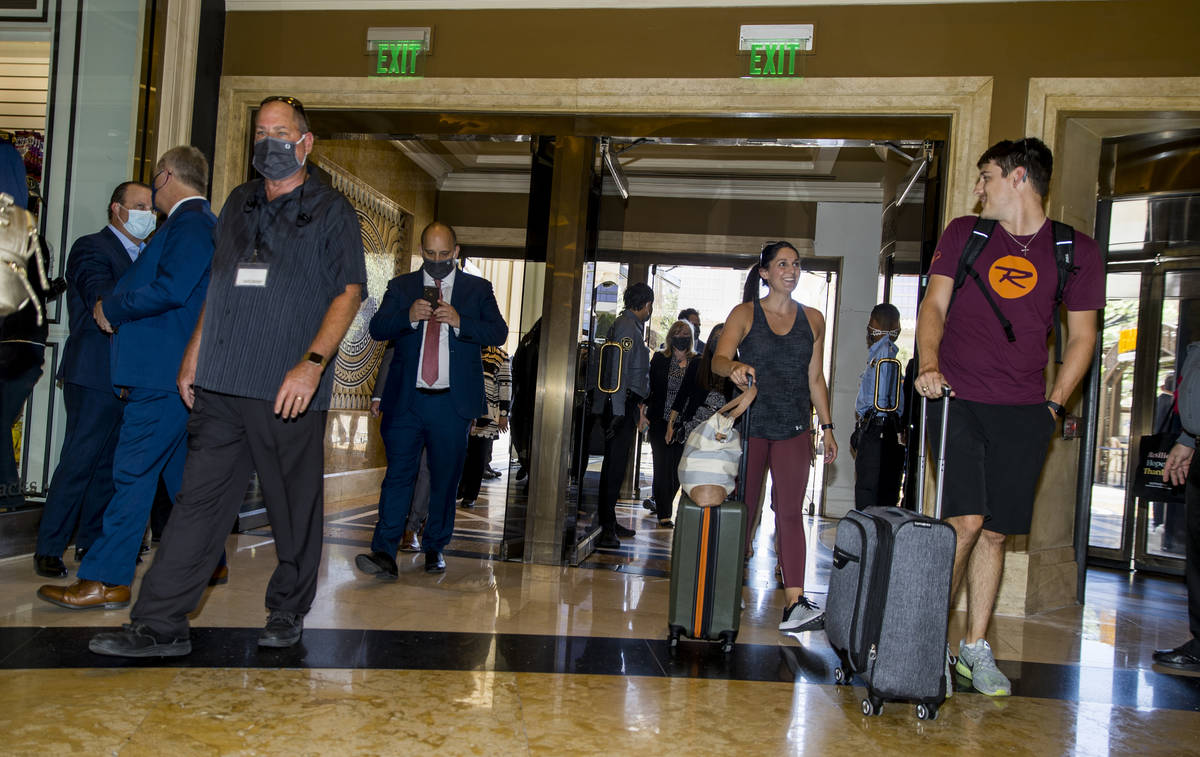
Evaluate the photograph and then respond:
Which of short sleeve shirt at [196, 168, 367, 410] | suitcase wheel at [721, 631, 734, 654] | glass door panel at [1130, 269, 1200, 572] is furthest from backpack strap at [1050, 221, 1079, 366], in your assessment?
A: glass door panel at [1130, 269, 1200, 572]

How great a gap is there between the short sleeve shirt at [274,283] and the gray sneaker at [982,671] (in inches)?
84.3

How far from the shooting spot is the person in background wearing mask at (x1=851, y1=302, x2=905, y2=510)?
540 centimetres

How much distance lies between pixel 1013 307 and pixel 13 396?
13.3 ft

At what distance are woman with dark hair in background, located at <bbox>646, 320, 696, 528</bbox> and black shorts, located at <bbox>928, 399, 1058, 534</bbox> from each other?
342 cm

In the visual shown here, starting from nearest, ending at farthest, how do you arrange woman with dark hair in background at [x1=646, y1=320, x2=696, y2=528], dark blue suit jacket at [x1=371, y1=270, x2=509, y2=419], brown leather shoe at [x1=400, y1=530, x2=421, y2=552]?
dark blue suit jacket at [x1=371, y1=270, x2=509, y2=419] → brown leather shoe at [x1=400, y1=530, x2=421, y2=552] → woman with dark hair in background at [x1=646, y1=320, x2=696, y2=528]

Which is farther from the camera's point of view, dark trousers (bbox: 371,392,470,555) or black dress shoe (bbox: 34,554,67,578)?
dark trousers (bbox: 371,392,470,555)

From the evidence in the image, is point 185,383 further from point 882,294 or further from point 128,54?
point 882,294

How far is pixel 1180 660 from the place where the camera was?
336cm

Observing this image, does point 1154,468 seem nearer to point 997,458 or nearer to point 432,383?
point 997,458

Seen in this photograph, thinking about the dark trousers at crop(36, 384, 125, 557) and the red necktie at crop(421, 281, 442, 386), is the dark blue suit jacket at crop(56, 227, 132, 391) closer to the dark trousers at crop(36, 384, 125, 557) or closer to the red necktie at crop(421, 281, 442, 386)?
the dark trousers at crop(36, 384, 125, 557)

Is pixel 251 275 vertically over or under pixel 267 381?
over

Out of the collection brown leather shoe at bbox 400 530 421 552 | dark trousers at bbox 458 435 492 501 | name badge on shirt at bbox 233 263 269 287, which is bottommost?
brown leather shoe at bbox 400 530 421 552

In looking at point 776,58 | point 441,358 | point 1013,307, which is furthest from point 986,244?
point 441,358

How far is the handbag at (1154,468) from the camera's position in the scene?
5.56 meters
